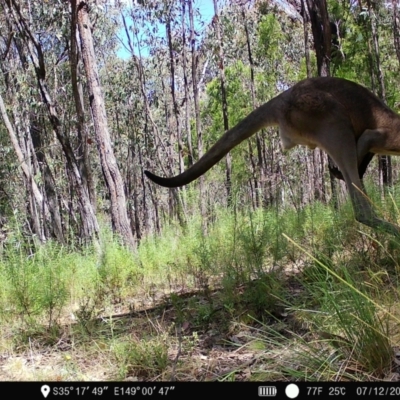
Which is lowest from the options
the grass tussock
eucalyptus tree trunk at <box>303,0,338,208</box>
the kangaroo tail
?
the grass tussock

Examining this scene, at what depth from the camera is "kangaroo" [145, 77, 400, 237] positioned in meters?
5.18

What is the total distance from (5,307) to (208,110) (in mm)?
26558

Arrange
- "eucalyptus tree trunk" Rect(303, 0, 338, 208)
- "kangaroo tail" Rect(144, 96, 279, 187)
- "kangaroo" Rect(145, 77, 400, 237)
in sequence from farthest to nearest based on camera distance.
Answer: "eucalyptus tree trunk" Rect(303, 0, 338, 208)
"kangaroo" Rect(145, 77, 400, 237)
"kangaroo tail" Rect(144, 96, 279, 187)
